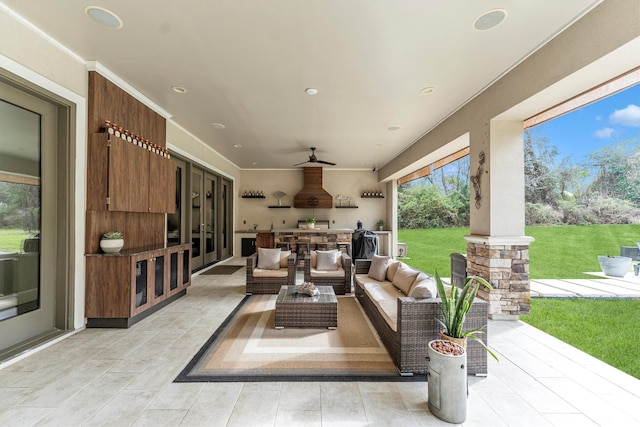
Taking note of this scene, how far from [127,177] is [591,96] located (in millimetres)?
5300

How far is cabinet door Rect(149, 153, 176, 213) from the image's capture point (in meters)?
3.97

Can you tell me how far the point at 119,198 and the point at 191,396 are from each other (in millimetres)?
2521

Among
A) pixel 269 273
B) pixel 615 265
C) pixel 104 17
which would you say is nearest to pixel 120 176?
pixel 104 17

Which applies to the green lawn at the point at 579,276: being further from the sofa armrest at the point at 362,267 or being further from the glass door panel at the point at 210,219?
the glass door panel at the point at 210,219

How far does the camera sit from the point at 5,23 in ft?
7.63

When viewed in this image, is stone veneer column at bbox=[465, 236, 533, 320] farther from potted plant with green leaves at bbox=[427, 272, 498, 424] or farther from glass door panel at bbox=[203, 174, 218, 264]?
glass door panel at bbox=[203, 174, 218, 264]

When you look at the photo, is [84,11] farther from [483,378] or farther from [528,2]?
[483,378]

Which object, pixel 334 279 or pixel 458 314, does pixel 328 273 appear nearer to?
pixel 334 279

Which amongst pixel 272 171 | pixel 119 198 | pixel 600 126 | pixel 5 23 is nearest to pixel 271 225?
pixel 272 171

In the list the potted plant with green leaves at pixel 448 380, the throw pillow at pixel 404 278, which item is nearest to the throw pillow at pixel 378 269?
the throw pillow at pixel 404 278

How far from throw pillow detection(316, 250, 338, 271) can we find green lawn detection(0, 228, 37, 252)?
373 centimetres

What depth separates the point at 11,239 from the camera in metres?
2.56

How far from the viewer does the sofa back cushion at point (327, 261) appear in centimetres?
490

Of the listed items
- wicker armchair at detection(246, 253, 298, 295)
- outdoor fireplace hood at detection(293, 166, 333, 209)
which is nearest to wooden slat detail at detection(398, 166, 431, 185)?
outdoor fireplace hood at detection(293, 166, 333, 209)
